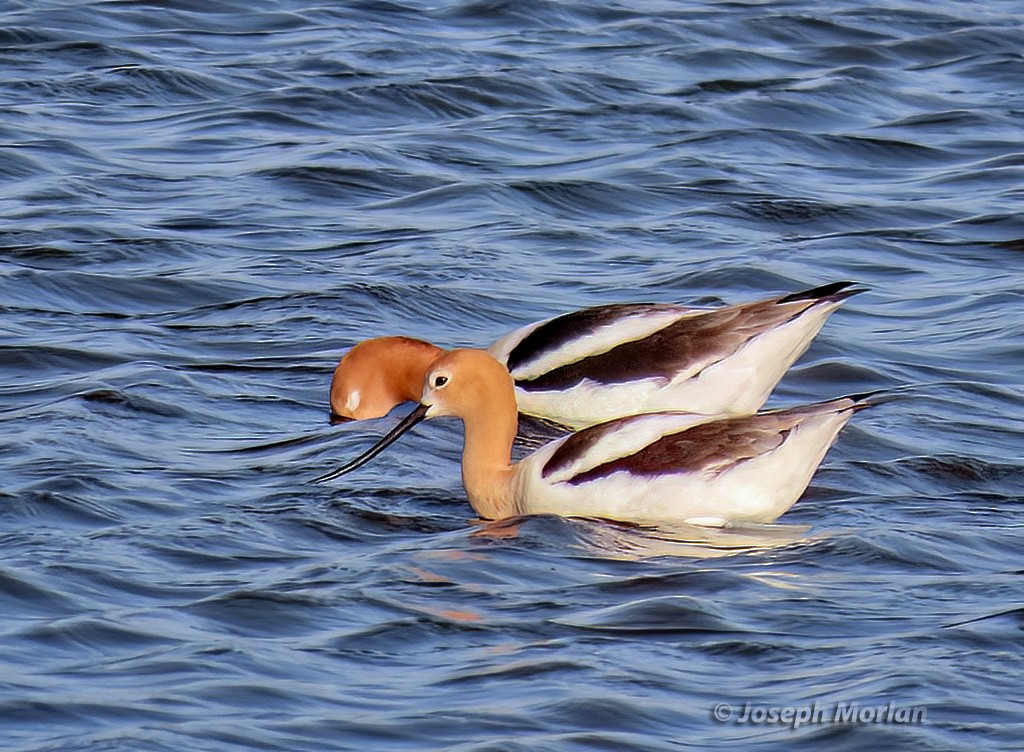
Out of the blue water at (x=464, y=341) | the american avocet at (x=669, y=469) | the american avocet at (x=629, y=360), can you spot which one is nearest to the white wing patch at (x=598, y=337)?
the american avocet at (x=629, y=360)

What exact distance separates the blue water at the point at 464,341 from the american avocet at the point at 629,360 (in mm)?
287

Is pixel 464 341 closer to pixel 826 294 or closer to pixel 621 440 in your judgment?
pixel 826 294

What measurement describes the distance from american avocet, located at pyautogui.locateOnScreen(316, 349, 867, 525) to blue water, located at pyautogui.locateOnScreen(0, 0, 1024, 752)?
0.16m

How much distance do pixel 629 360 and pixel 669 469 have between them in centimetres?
147

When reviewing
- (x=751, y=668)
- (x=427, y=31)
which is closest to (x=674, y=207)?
(x=427, y=31)

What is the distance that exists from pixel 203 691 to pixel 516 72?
371 inches

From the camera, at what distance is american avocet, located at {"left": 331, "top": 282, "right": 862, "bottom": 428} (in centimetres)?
888

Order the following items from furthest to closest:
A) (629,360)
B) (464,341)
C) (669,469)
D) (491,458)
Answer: (464,341) → (629,360) → (491,458) → (669,469)

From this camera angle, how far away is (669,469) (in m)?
7.79

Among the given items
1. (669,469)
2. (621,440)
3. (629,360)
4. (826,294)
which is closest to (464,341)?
(629,360)

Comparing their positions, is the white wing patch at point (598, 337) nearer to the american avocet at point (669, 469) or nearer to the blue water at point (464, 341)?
the blue water at point (464, 341)

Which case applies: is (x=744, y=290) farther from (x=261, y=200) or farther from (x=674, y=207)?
(x=261, y=200)

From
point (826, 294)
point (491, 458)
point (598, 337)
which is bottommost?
point (491, 458)

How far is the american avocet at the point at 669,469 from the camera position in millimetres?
7703
